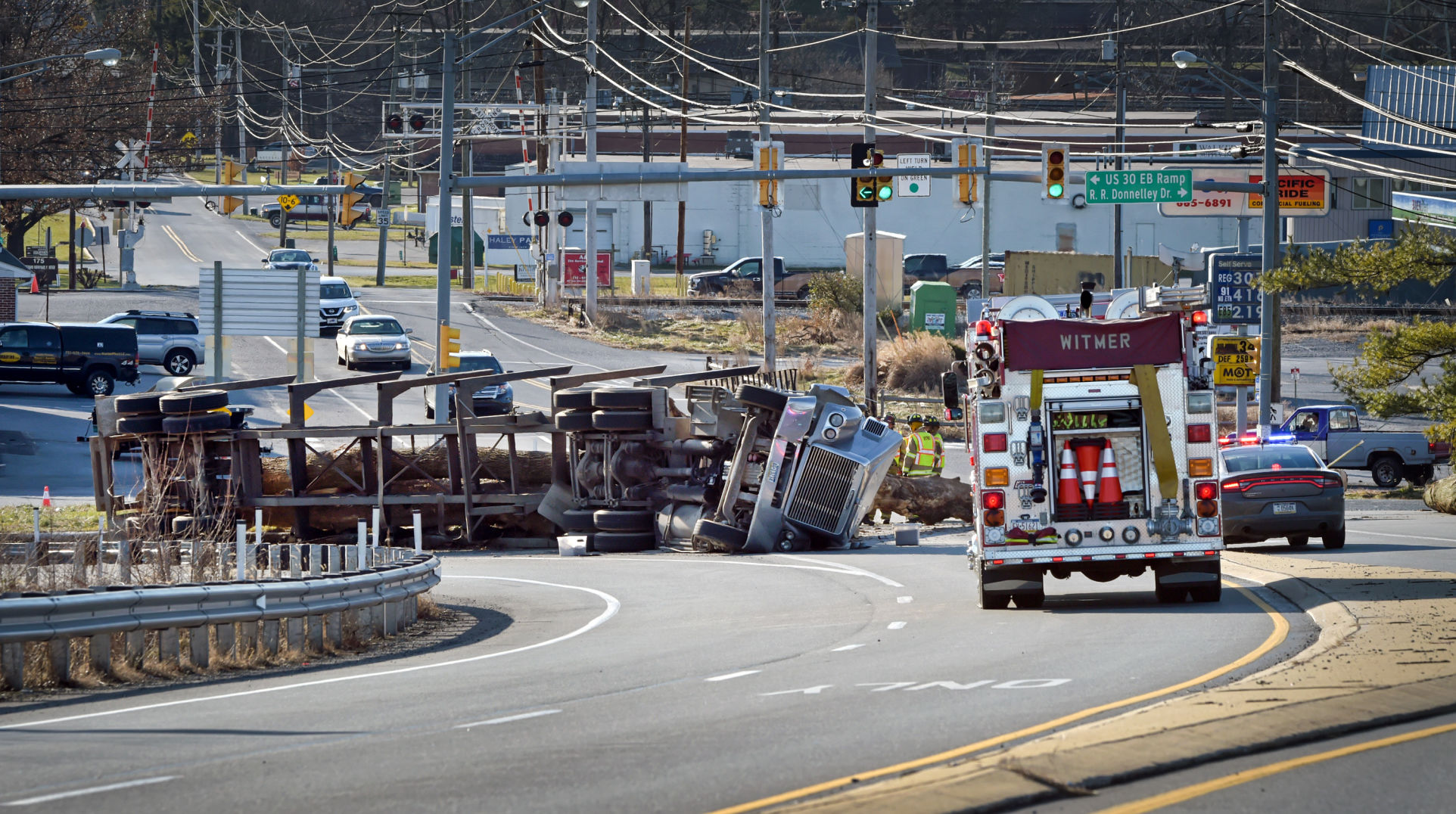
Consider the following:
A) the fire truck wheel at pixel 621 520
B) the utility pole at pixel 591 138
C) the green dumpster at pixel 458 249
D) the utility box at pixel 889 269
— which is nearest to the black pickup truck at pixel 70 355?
the utility pole at pixel 591 138

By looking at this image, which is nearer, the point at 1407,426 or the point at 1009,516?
the point at 1009,516

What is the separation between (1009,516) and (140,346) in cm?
3873

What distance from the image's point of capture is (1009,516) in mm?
14438

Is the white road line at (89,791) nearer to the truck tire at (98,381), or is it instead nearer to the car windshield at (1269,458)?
the car windshield at (1269,458)

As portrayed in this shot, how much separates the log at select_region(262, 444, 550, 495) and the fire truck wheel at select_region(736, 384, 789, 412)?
488 centimetres

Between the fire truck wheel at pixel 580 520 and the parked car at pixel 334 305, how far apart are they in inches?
1289

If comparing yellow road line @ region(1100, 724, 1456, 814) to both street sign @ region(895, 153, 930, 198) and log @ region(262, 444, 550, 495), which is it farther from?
street sign @ region(895, 153, 930, 198)

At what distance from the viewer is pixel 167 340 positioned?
47.8 metres

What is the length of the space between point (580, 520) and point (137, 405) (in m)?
7.20

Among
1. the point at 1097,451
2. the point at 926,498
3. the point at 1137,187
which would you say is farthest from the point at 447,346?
the point at 1137,187

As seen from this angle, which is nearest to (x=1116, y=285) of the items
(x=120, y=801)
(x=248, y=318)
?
(x=248, y=318)

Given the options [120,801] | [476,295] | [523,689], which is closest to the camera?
[120,801]

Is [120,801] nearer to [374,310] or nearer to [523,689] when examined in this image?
[523,689]

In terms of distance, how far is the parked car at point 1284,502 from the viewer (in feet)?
69.3
